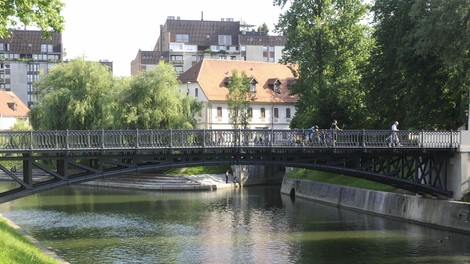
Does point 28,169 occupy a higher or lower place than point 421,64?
lower

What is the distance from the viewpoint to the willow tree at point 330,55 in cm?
5300

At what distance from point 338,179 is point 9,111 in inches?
2893

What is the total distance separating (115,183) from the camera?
67188 mm

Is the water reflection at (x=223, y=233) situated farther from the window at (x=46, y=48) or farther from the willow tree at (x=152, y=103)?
the window at (x=46, y=48)

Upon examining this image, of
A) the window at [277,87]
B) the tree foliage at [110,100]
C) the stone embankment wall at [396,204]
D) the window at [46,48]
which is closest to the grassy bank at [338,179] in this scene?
the stone embankment wall at [396,204]

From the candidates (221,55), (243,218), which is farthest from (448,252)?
(221,55)

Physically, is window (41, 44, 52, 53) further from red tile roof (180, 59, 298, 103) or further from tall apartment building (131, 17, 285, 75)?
red tile roof (180, 59, 298, 103)

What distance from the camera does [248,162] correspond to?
1252 inches

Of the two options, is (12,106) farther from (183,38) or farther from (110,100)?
(110,100)


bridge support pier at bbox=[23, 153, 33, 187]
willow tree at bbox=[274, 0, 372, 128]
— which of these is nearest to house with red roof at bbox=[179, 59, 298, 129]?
willow tree at bbox=[274, 0, 372, 128]

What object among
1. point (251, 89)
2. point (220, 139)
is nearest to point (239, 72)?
point (251, 89)

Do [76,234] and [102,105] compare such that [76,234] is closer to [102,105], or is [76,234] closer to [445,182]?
[445,182]

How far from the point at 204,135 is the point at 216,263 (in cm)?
634

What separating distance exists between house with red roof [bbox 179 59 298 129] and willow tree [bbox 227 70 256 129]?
5.83 meters
